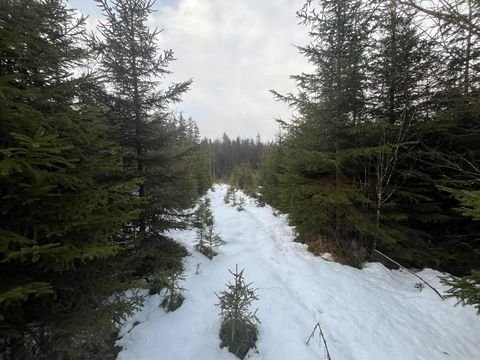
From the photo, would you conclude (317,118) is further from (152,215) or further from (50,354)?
(50,354)

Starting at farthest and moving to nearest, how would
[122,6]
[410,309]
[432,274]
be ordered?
[432,274]
[122,6]
[410,309]

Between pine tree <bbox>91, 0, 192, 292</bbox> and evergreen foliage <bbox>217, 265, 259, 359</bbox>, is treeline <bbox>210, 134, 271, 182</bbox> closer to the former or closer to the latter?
pine tree <bbox>91, 0, 192, 292</bbox>

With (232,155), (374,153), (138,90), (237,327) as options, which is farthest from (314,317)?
(232,155)

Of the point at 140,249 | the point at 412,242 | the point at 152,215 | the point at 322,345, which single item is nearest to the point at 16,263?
the point at 140,249

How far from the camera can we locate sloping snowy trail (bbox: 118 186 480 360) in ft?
12.5

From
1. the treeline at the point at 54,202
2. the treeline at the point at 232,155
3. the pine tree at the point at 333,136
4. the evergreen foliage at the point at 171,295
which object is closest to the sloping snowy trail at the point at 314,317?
the evergreen foliage at the point at 171,295

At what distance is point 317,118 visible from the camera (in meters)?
7.32

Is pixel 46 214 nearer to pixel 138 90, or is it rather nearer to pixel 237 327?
pixel 237 327

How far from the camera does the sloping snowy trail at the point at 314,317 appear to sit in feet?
12.5

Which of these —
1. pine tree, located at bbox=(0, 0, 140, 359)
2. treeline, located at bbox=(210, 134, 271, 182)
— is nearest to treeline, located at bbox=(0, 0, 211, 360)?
pine tree, located at bbox=(0, 0, 140, 359)

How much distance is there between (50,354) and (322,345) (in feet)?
12.2

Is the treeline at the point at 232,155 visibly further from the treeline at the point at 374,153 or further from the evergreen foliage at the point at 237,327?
the evergreen foliage at the point at 237,327

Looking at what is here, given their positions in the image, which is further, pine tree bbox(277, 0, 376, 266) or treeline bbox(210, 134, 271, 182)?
treeline bbox(210, 134, 271, 182)

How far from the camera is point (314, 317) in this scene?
4480mm
